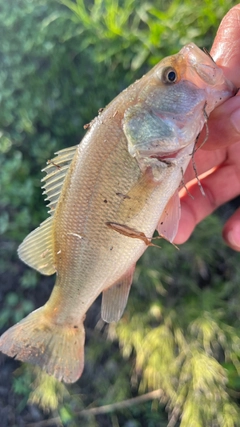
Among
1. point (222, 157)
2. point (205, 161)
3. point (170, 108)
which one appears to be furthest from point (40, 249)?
point (222, 157)

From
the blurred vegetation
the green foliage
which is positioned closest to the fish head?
the blurred vegetation

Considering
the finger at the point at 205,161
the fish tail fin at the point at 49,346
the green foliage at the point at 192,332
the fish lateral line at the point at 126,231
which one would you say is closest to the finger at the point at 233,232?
the finger at the point at 205,161

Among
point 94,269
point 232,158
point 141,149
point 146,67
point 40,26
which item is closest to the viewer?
point 141,149

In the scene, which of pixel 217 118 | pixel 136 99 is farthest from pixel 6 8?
pixel 217 118

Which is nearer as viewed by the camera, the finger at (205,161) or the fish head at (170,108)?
the fish head at (170,108)

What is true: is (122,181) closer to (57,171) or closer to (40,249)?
(57,171)

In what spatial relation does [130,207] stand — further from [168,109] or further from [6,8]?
[6,8]

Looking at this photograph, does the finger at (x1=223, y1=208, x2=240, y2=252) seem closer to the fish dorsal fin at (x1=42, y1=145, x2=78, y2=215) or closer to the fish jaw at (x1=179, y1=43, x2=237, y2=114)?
the fish jaw at (x1=179, y1=43, x2=237, y2=114)

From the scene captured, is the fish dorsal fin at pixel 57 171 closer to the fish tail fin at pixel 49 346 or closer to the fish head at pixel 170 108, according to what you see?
the fish head at pixel 170 108
